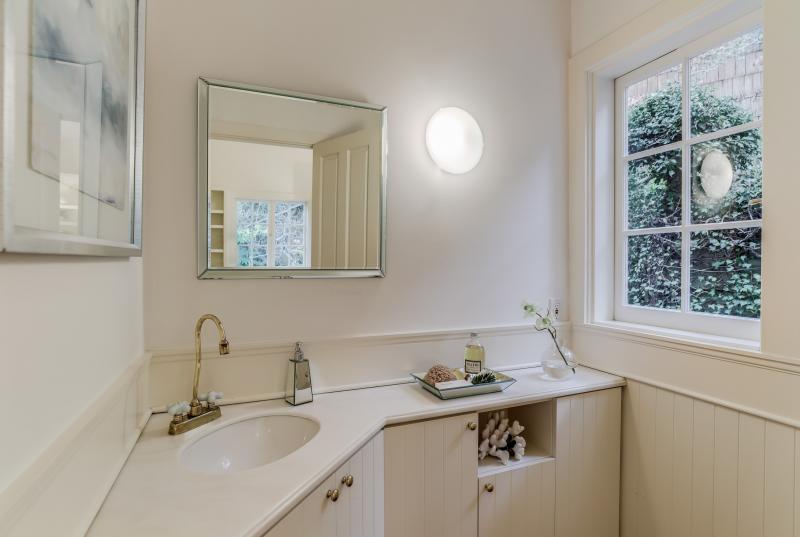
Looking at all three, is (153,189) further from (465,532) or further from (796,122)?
(796,122)

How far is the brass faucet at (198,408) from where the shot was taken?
1.16m

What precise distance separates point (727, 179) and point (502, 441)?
129cm

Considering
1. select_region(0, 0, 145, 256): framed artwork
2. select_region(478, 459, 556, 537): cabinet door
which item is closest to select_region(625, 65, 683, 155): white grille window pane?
select_region(478, 459, 556, 537): cabinet door

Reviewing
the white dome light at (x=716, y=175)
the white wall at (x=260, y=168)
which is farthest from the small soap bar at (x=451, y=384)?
the white dome light at (x=716, y=175)

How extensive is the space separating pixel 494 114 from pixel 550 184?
44 cm

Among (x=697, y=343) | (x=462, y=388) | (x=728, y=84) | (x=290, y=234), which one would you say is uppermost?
(x=728, y=84)

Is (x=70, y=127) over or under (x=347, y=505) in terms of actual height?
over

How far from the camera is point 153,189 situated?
1317mm

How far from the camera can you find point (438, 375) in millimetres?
1515

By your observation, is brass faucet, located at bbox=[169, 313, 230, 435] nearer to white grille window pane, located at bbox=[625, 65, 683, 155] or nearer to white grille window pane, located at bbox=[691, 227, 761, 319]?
white grille window pane, located at bbox=[691, 227, 761, 319]

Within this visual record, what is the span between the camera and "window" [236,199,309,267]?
4.57 ft

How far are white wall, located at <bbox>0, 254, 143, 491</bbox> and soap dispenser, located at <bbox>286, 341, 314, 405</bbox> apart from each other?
54cm

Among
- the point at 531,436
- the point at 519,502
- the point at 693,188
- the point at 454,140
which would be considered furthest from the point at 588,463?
the point at 454,140

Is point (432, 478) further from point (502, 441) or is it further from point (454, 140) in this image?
point (454, 140)
